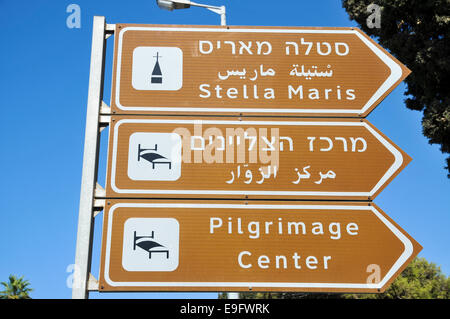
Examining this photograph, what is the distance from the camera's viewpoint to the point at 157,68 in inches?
137

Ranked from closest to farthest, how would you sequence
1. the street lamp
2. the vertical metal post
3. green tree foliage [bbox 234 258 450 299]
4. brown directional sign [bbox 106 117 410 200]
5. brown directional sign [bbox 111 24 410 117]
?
the vertical metal post < brown directional sign [bbox 106 117 410 200] < brown directional sign [bbox 111 24 410 117] < the street lamp < green tree foliage [bbox 234 258 450 299]

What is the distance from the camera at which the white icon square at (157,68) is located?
343 cm

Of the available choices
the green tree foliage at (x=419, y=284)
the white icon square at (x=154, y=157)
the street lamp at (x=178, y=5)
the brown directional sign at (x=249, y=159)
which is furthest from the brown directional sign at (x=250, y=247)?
the green tree foliage at (x=419, y=284)

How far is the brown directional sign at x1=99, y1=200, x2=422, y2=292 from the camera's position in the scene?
2.95 meters

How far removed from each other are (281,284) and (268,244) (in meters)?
0.29

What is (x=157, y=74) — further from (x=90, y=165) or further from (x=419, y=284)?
(x=419, y=284)

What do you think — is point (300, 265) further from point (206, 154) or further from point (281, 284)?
point (206, 154)

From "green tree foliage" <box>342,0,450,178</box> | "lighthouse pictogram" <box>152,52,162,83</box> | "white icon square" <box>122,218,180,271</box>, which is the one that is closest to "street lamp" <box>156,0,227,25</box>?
"green tree foliage" <box>342,0,450,178</box>

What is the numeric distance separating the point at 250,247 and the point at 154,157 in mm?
991

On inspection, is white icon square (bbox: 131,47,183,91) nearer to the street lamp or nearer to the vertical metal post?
the vertical metal post

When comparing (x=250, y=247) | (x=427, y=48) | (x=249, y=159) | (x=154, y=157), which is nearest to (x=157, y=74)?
(x=154, y=157)

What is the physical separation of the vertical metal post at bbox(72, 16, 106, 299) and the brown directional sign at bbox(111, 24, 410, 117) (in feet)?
0.45

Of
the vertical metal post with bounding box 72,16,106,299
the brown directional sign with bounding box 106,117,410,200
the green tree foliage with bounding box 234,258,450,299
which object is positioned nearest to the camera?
the vertical metal post with bounding box 72,16,106,299

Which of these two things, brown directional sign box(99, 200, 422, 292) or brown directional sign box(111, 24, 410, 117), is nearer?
brown directional sign box(99, 200, 422, 292)
